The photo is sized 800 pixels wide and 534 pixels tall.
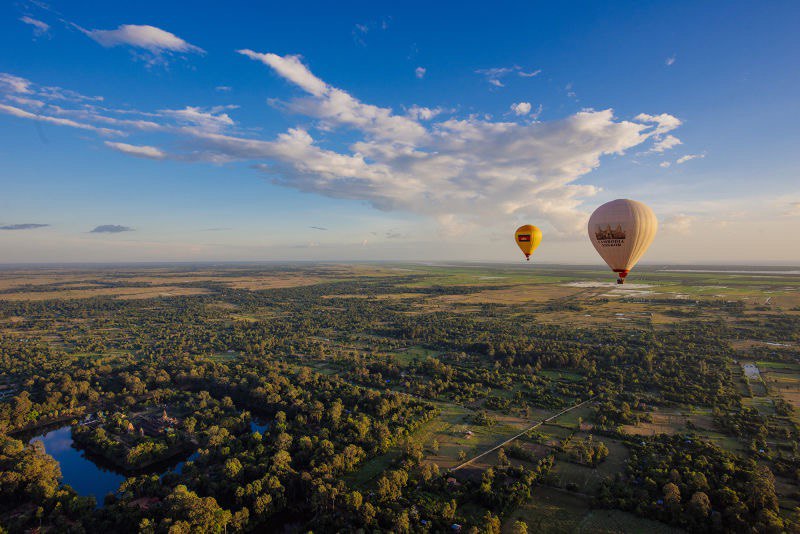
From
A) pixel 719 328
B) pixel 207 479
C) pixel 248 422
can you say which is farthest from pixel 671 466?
pixel 719 328

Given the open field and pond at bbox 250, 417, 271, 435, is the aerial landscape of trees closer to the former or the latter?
pond at bbox 250, 417, 271, 435

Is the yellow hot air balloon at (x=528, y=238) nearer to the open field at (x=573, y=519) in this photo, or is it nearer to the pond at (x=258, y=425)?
the open field at (x=573, y=519)

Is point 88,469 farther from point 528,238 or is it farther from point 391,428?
point 528,238

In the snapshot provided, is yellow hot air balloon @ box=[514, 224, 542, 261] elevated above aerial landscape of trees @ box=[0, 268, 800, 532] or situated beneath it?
elevated above

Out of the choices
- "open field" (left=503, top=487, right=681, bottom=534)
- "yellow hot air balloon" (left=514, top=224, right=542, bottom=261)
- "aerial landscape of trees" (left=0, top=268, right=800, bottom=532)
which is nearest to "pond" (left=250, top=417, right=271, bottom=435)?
"aerial landscape of trees" (left=0, top=268, right=800, bottom=532)

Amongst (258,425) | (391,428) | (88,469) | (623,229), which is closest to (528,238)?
(623,229)

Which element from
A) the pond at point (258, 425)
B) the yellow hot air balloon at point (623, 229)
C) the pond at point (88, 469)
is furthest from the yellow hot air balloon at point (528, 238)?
the pond at point (88, 469)
